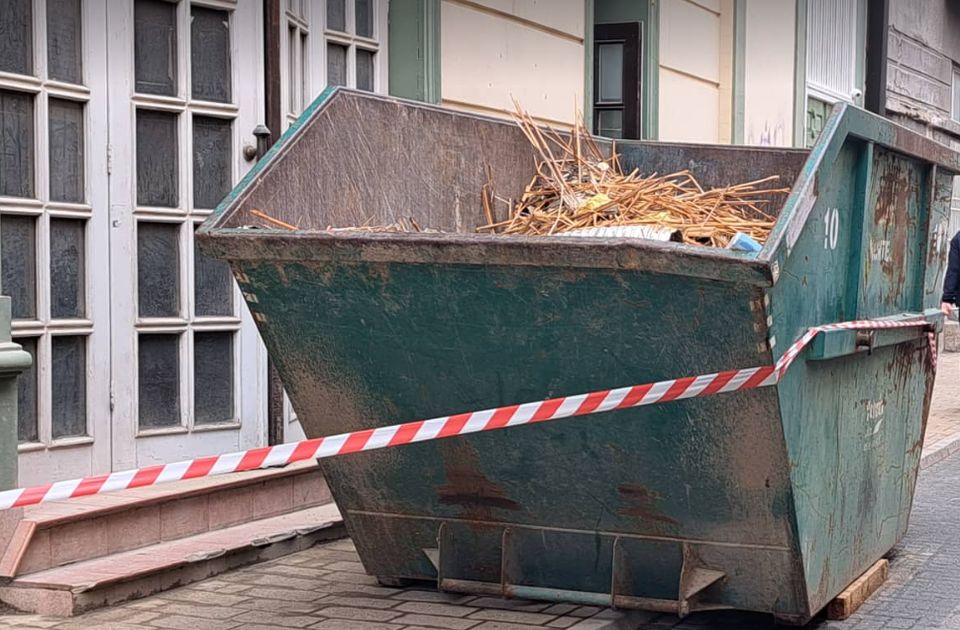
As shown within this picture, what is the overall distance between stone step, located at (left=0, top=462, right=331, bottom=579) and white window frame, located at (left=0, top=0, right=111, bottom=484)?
0.33 meters

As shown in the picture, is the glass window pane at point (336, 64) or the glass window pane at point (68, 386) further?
the glass window pane at point (336, 64)

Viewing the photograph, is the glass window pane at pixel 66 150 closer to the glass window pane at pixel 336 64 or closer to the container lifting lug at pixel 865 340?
the glass window pane at pixel 336 64

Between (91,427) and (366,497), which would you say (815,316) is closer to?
(366,497)

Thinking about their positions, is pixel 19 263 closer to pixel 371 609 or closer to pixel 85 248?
pixel 85 248

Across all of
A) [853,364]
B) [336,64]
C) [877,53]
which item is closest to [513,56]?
[336,64]

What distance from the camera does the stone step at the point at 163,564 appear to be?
531cm

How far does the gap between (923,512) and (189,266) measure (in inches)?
156

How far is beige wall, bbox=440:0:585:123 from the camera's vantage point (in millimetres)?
9094

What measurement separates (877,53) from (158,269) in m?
13.2

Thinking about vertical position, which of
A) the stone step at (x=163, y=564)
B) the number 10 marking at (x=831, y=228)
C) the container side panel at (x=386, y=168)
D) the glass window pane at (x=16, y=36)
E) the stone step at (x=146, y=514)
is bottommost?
the stone step at (x=163, y=564)

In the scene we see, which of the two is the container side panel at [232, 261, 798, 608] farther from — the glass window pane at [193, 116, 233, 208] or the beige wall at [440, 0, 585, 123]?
the beige wall at [440, 0, 585, 123]

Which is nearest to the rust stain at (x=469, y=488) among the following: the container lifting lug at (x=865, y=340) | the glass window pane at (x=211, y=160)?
the container lifting lug at (x=865, y=340)

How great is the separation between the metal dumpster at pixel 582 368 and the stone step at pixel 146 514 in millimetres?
976

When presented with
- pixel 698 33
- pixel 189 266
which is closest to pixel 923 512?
pixel 189 266
